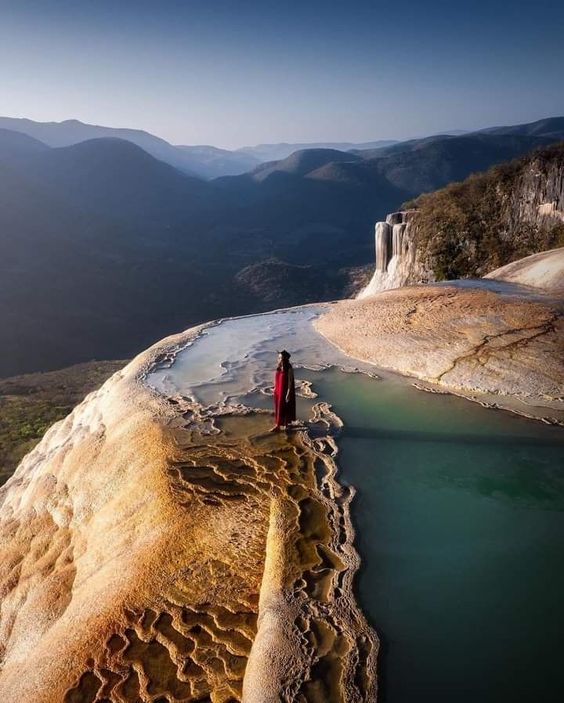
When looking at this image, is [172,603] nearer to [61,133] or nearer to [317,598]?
[317,598]

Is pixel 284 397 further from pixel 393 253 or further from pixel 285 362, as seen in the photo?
pixel 393 253

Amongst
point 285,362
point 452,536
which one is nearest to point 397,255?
point 285,362

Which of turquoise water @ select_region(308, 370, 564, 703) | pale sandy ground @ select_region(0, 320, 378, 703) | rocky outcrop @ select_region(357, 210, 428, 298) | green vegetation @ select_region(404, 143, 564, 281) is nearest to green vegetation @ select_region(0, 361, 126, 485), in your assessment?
pale sandy ground @ select_region(0, 320, 378, 703)

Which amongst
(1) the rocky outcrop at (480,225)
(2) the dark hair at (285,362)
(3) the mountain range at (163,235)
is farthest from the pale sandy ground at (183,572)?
(3) the mountain range at (163,235)

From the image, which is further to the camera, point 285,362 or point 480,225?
point 480,225

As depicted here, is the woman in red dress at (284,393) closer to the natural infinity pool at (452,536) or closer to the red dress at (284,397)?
the red dress at (284,397)

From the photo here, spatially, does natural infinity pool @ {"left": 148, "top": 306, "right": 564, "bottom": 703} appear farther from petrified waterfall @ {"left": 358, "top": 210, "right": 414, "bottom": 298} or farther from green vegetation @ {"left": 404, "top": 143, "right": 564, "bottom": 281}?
petrified waterfall @ {"left": 358, "top": 210, "right": 414, "bottom": 298}

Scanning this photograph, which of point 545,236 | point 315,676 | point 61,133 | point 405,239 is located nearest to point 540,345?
point 315,676
